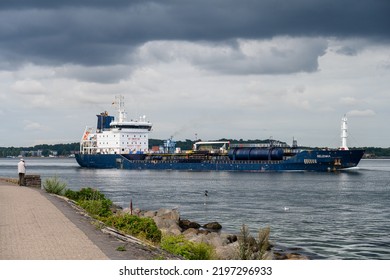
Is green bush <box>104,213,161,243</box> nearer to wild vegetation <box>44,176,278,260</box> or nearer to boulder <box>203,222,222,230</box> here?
wild vegetation <box>44,176,278,260</box>

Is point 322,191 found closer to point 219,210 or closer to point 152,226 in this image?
point 219,210

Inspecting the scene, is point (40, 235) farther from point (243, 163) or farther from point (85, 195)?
point (243, 163)

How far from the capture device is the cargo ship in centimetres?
9850

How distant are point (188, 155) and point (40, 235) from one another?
98.0 metres

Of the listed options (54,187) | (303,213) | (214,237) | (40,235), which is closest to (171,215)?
(54,187)

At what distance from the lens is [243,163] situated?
104938mm

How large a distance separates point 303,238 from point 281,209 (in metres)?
12.6

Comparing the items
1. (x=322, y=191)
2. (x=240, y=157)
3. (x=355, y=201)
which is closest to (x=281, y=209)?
(x=355, y=201)

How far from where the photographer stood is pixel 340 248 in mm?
24516

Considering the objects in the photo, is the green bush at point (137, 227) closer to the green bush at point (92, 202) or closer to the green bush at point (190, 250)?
the green bush at point (92, 202)

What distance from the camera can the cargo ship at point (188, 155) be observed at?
98.5 metres

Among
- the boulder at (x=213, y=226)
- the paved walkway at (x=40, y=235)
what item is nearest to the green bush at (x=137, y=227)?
the paved walkway at (x=40, y=235)

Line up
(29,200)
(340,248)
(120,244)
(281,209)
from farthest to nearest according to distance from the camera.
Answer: (281,209) → (340,248) → (29,200) → (120,244)

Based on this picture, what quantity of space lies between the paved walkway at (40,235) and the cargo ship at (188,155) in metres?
80.9
